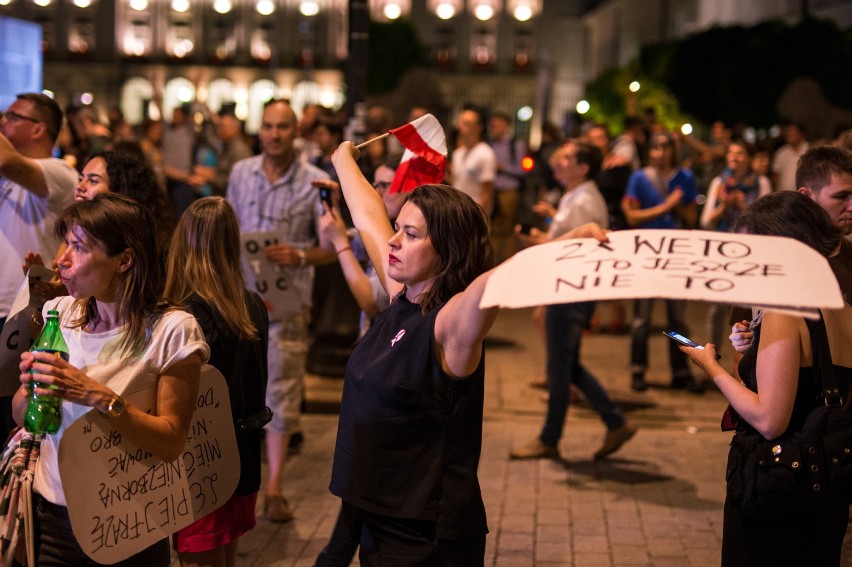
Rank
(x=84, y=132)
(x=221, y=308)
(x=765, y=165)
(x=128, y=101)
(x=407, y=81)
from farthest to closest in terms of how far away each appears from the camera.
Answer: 1. (x=128, y=101)
2. (x=407, y=81)
3. (x=84, y=132)
4. (x=765, y=165)
5. (x=221, y=308)

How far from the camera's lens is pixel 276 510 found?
6.35 meters

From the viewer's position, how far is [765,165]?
10977 mm

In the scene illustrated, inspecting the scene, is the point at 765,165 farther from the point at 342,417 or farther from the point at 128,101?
the point at 128,101

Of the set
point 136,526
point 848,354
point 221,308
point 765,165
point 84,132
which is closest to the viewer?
point 136,526

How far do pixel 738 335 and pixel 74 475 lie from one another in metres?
2.15

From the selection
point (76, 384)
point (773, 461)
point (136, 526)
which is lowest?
point (136, 526)

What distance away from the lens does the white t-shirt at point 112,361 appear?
135 inches

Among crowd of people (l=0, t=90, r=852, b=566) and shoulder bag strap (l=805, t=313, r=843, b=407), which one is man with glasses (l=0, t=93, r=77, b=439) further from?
shoulder bag strap (l=805, t=313, r=843, b=407)

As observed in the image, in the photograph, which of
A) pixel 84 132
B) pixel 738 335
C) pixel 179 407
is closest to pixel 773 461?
pixel 738 335

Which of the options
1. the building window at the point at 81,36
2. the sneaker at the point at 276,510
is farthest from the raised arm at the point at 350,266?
the building window at the point at 81,36

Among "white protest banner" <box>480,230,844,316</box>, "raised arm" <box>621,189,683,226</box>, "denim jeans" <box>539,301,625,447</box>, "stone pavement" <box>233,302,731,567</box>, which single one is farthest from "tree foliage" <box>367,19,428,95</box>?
"white protest banner" <box>480,230,844,316</box>

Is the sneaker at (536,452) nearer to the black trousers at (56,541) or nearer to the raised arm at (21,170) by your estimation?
the raised arm at (21,170)

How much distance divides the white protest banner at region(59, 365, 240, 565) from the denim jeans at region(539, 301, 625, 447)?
4.00 metres

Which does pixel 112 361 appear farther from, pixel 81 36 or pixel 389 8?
pixel 81 36
